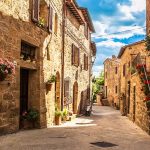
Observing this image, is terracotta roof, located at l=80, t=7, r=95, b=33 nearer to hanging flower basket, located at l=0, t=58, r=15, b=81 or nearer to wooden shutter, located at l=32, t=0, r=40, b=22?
wooden shutter, located at l=32, t=0, r=40, b=22

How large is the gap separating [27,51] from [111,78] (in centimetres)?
3465

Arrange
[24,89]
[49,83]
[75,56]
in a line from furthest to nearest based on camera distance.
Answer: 1. [75,56]
2. [49,83]
3. [24,89]

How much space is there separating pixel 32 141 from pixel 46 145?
694 mm

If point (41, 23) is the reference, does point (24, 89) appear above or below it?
below

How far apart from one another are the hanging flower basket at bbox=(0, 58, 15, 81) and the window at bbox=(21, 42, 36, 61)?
1888mm

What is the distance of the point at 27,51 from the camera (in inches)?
450

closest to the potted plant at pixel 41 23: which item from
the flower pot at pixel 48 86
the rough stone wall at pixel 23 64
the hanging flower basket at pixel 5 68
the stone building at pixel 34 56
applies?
the stone building at pixel 34 56

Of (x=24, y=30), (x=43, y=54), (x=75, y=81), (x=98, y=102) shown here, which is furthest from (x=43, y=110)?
(x=98, y=102)

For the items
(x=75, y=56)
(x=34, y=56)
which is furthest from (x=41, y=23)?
(x=75, y=56)

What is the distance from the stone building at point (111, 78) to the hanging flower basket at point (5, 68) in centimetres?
3273

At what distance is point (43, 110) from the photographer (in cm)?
1212

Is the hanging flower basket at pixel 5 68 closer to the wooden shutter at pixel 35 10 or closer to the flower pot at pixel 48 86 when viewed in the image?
the wooden shutter at pixel 35 10

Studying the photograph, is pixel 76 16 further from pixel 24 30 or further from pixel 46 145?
pixel 46 145

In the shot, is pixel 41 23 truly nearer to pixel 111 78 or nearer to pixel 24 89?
pixel 24 89
